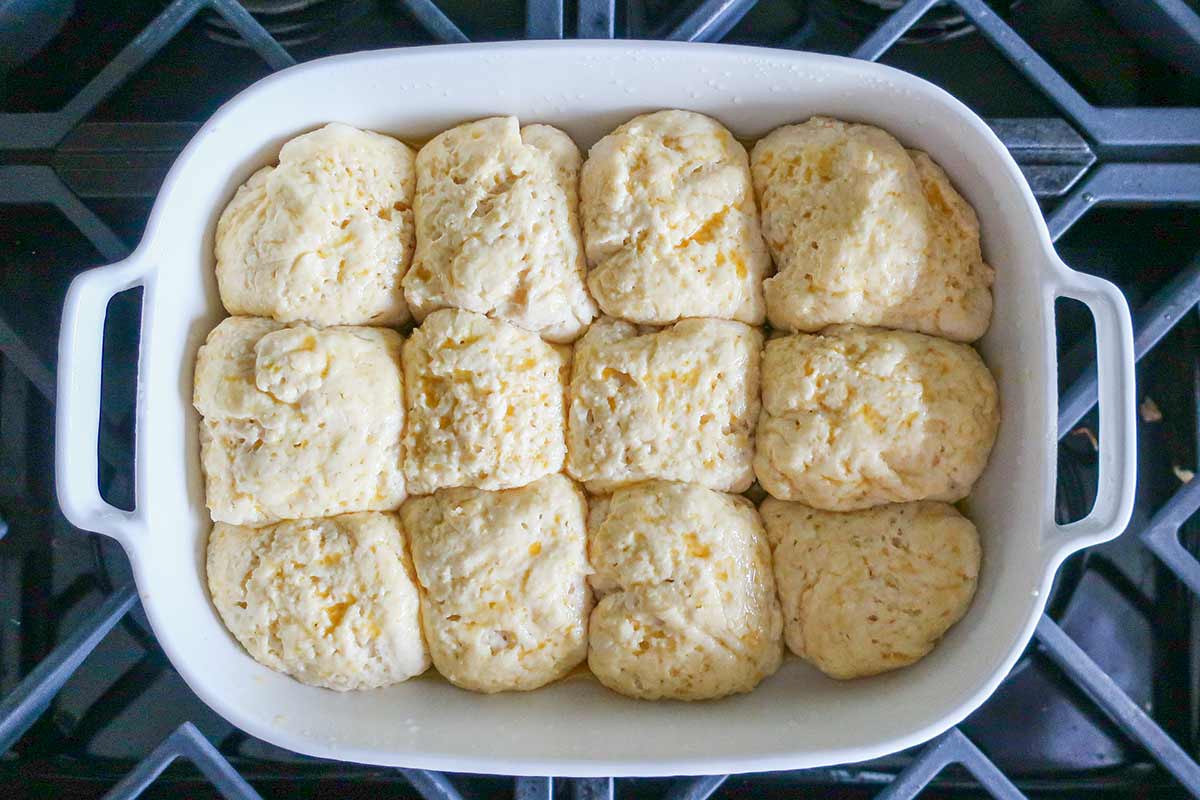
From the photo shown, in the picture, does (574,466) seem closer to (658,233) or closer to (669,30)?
(658,233)

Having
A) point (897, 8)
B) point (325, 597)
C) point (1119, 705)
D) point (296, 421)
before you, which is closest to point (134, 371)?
point (296, 421)

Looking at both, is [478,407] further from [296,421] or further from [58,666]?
[58,666]

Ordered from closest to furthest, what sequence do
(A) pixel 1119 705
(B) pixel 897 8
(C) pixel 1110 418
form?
(C) pixel 1110 418 < (A) pixel 1119 705 < (B) pixel 897 8

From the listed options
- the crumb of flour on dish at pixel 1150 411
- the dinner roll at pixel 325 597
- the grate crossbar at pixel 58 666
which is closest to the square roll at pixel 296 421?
the dinner roll at pixel 325 597

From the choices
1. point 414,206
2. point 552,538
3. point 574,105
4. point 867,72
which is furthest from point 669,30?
point 552,538

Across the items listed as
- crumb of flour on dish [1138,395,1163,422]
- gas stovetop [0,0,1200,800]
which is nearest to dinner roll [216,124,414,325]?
gas stovetop [0,0,1200,800]

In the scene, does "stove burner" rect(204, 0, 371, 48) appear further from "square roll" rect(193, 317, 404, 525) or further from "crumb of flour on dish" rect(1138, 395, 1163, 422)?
"crumb of flour on dish" rect(1138, 395, 1163, 422)
